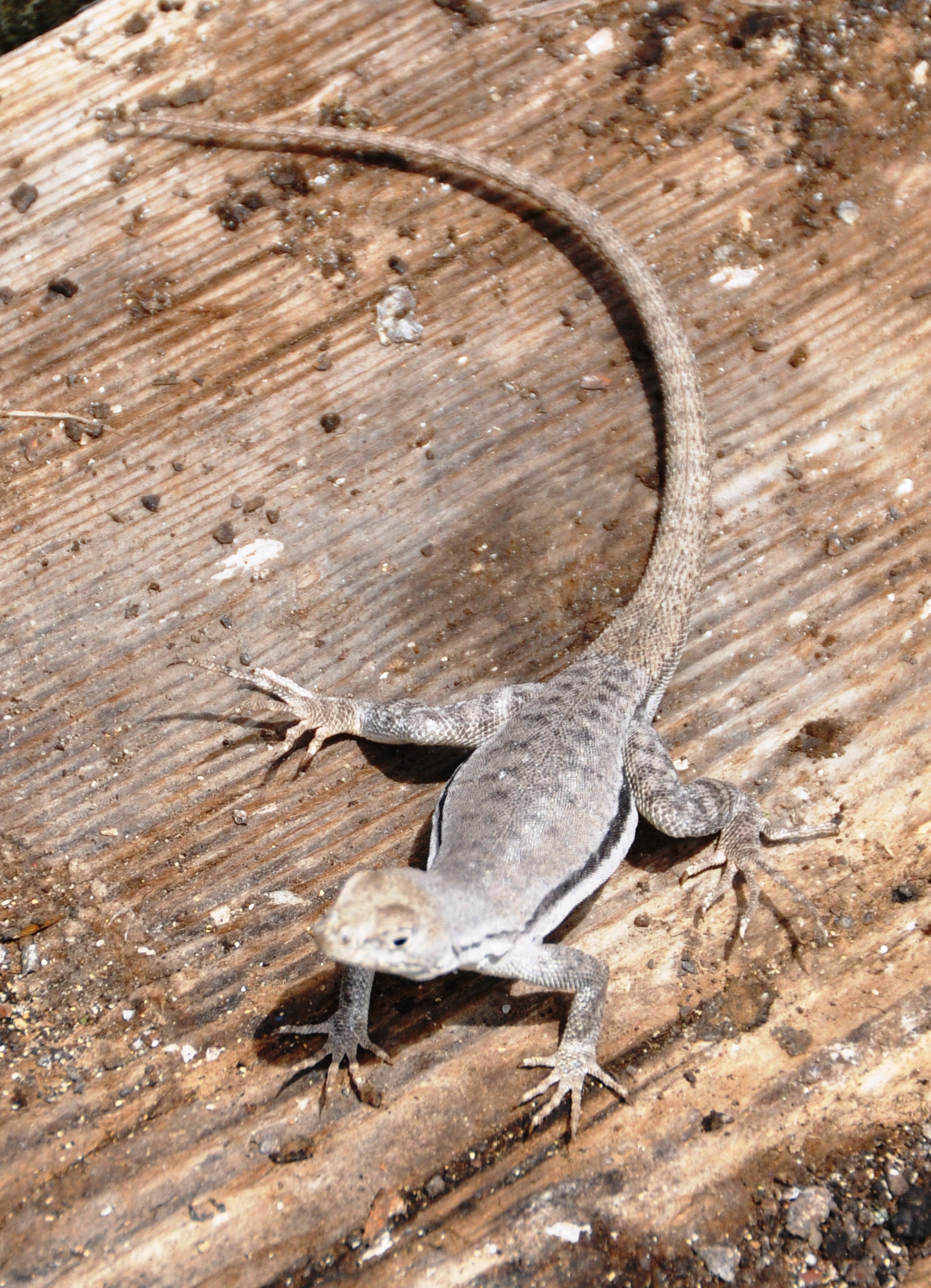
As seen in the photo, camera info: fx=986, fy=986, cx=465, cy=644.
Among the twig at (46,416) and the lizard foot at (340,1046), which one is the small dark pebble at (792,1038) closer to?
the lizard foot at (340,1046)

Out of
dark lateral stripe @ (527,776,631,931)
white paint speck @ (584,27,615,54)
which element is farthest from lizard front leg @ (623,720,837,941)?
white paint speck @ (584,27,615,54)

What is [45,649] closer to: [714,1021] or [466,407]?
[466,407]

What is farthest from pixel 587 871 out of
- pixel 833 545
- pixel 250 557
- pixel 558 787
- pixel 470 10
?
pixel 470 10

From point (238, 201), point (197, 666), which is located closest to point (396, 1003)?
point (197, 666)

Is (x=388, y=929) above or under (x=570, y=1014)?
above

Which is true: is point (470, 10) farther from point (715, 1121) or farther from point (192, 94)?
point (715, 1121)

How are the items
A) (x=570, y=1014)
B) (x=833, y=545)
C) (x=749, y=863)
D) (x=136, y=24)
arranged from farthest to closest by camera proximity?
(x=136, y=24)
(x=833, y=545)
(x=749, y=863)
(x=570, y=1014)
